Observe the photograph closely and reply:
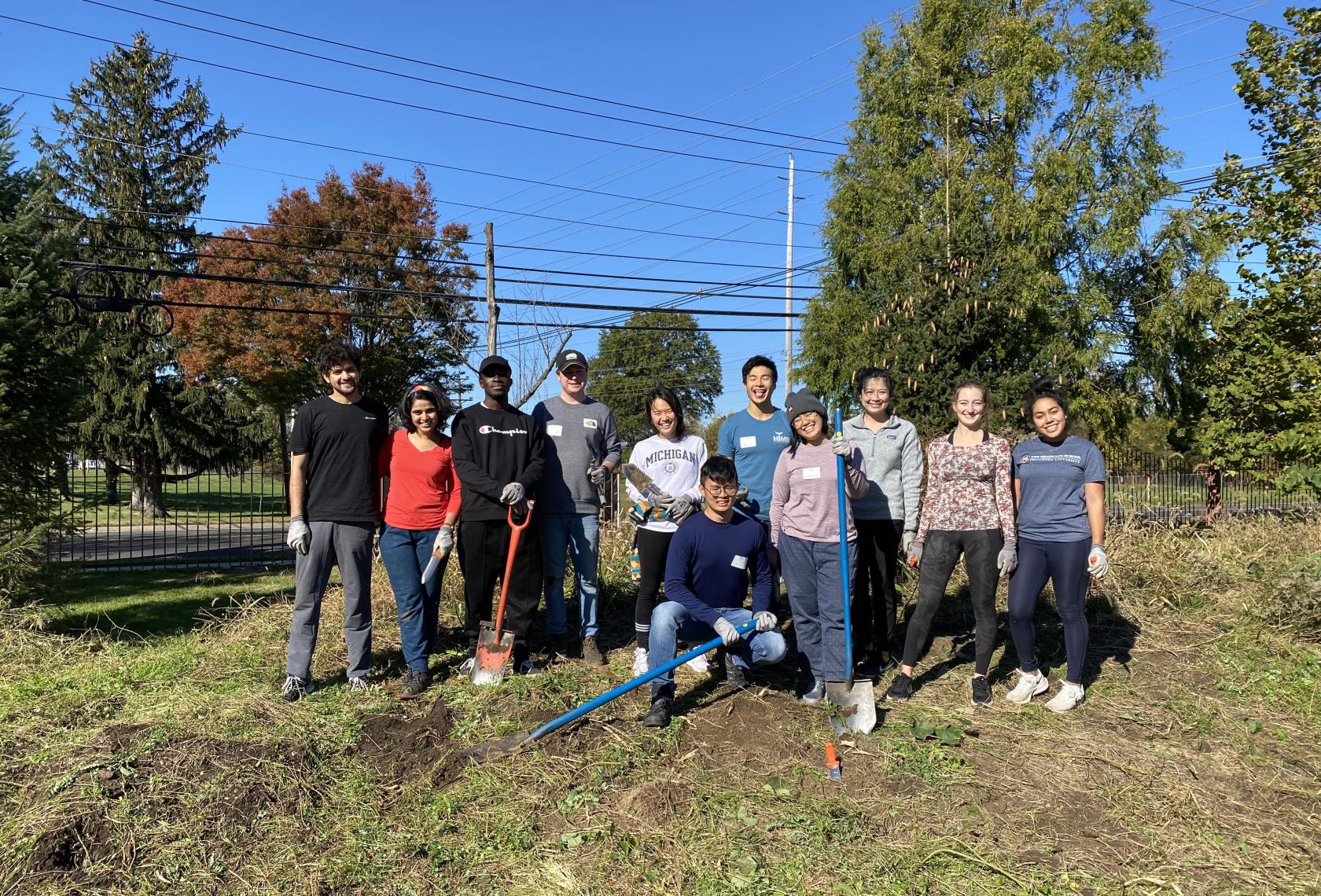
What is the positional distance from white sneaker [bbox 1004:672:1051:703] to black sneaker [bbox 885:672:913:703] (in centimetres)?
59

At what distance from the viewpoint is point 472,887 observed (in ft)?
9.48

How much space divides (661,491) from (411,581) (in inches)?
60.7

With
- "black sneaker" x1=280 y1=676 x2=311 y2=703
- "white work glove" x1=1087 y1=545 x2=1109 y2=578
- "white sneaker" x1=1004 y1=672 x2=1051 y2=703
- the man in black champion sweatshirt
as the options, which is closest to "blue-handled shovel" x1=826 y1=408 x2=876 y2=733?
"white sneaker" x1=1004 y1=672 x2=1051 y2=703

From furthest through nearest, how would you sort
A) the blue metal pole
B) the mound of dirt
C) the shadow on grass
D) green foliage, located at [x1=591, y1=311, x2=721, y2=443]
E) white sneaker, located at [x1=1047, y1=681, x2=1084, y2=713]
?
green foliage, located at [x1=591, y1=311, x2=721, y2=443] → the shadow on grass → white sneaker, located at [x1=1047, y1=681, x2=1084, y2=713] → the blue metal pole → the mound of dirt

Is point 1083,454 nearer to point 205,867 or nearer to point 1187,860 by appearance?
point 1187,860

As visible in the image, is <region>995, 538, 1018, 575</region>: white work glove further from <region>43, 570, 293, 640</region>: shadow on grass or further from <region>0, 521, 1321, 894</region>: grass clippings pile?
<region>43, 570, 293, 640</region>: shadow on grass

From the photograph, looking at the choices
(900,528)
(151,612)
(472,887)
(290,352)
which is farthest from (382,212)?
(472,887)

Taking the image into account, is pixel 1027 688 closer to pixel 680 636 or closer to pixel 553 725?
pixel 680 636

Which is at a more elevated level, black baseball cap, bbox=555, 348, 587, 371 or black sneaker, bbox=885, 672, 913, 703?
black baseball cap, bbox=555, 348, 587, 371

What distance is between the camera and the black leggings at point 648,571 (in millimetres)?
4820

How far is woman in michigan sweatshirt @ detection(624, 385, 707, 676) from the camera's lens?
4781mm

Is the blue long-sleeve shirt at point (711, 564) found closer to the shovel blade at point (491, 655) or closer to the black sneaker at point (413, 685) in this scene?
the shovel blade at point (491, 655)

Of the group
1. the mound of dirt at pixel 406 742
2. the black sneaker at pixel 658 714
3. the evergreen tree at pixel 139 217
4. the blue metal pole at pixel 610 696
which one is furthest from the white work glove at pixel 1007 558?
the evergreen tree at pixel 139 217

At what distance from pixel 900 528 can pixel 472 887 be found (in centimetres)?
316
